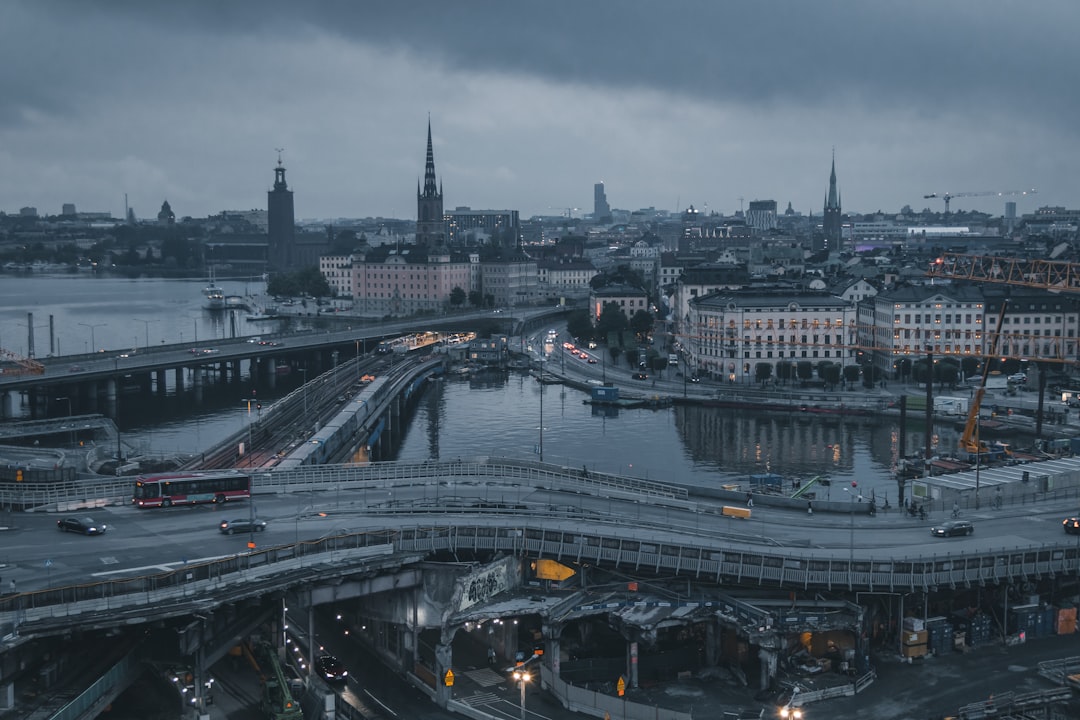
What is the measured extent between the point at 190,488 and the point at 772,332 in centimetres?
3628

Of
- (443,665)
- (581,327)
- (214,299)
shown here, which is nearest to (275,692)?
(443,665)

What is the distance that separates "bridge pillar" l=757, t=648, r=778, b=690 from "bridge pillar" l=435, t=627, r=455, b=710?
4.44m

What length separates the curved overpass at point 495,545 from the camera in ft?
53.8

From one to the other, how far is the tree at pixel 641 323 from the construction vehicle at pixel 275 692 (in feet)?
178

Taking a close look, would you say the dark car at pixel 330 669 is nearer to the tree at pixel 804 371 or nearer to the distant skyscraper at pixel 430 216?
the tree at pixel 804 371

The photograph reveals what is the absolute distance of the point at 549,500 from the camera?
2342 cm

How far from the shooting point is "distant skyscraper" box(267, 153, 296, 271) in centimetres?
14500

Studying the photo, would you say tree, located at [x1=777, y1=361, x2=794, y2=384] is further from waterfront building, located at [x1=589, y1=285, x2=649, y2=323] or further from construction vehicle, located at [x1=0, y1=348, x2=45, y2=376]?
construction vehicle, located at [x1=0, y1=348, x2=45, y2=376]

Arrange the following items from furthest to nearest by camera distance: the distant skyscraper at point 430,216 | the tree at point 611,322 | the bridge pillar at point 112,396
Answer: the distant skyscraper at point 430,216 < the tree at point 611,322 < the bridge pillar at point 112,396

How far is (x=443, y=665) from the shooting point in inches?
685

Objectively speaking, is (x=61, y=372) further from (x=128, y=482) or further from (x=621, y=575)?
(x=621, y=575)

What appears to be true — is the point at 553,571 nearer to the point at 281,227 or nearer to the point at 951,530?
the point at 951,530

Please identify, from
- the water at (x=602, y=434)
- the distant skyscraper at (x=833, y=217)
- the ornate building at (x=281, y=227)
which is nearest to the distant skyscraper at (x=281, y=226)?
the ornate building at (x=281, y=227)

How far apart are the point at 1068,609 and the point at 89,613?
14.6 m
